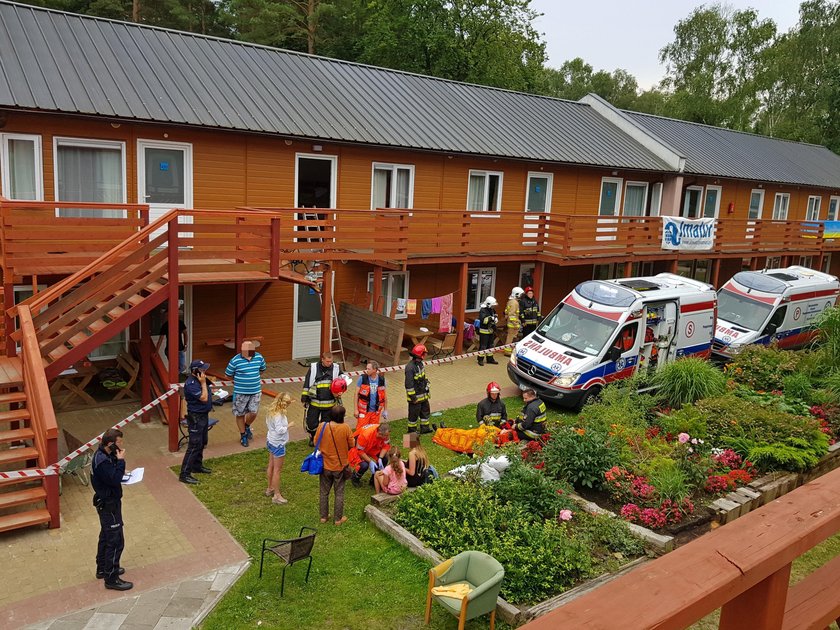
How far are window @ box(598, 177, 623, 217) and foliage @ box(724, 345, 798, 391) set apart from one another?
9380 mm

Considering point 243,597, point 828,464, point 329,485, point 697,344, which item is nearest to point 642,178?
point 697,344

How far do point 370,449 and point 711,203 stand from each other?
2280 centimetres

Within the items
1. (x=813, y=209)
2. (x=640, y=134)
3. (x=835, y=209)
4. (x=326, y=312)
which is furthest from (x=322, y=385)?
(x=835, y=209)

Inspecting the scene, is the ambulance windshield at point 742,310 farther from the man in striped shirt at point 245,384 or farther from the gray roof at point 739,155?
the man in striped shirt at point 245,384

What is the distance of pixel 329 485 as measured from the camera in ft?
32.0

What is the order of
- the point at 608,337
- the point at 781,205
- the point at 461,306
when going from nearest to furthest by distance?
the point at 608,337 < the point at 461,306 < the point at 781,205

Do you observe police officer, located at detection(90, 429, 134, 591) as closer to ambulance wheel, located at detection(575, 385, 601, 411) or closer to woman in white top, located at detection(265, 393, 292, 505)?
woman in white top, located at detection(265, 393, 292, 505)

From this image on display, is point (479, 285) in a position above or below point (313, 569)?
above

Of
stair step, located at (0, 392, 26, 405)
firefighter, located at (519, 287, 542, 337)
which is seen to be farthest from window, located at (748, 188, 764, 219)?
stair step, located at (0, 392, 26, 405)

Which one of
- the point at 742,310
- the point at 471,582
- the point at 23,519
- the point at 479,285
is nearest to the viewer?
the point at 471,582

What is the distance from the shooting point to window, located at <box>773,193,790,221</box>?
32.2 metres

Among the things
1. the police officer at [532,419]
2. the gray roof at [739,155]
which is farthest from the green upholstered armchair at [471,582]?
the gray roof at [739,155]

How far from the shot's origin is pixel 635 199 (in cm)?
2667

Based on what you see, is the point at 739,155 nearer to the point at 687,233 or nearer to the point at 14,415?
the point at 687,233
